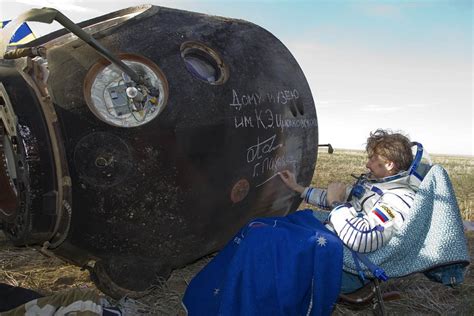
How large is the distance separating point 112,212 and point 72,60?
968 millimetres

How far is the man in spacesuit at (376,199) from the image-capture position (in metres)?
2.88

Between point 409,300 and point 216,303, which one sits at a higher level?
point 216,303

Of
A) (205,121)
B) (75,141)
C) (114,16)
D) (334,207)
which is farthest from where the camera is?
(114,16)

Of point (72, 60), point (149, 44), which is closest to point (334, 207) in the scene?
point (149, 44)

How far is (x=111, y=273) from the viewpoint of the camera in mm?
3088

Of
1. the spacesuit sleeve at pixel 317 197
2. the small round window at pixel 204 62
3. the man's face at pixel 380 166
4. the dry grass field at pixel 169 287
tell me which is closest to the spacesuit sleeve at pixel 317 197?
the spacesuit sleeve at pixel 317 197

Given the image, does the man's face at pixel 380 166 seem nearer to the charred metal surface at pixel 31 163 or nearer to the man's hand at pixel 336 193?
the man's hand at pixel 336 193

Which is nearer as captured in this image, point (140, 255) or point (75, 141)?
point (75, 141)

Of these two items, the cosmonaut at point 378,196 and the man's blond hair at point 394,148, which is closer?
the cosmonaut at point 378,196

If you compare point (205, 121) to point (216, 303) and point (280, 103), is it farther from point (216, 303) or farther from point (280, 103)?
point (216, 303)

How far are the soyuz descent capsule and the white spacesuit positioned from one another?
671 millimetres

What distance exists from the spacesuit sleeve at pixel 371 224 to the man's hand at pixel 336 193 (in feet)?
0.92

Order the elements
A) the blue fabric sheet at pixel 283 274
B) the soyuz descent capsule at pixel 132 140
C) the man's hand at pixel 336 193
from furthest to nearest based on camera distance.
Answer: the man's hand at pixel 336 193
the soyuz descent capsule at pixel 132 140
the blue fabric sheet at pixel 283 274

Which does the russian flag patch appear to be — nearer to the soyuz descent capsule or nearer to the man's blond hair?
the man's blond hair
